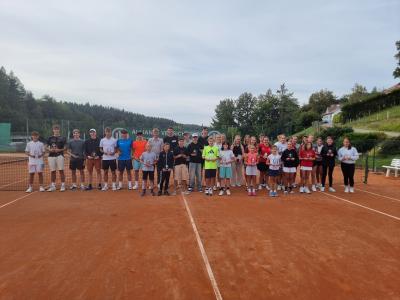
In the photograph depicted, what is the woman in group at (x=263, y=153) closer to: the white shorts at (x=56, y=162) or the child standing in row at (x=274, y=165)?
the child standing in row at (x=274, y=165)

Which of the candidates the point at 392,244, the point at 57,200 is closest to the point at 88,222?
the point at 57,200

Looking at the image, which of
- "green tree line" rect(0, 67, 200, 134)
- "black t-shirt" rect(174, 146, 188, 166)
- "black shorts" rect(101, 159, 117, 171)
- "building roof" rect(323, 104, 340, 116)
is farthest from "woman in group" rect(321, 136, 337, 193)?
"building roof" rect(323, 104, 340, 116)

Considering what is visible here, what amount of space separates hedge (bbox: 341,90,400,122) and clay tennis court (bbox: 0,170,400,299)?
3875cm

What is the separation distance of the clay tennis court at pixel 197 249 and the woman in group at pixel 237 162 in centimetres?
236

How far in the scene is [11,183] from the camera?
12430mm

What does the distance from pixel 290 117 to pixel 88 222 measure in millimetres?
48244

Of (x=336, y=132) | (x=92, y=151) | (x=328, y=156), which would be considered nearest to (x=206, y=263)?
(x=92, y=151)

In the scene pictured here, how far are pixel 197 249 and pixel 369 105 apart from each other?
4483cm

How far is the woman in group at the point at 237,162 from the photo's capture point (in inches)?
426

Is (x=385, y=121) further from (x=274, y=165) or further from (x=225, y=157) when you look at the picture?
(x=225, y=157)

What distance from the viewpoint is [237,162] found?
11.1m

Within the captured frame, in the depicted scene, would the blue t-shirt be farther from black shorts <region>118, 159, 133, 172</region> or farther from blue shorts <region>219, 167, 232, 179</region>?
blue shorts <region>219, 167, 232, 179</region>

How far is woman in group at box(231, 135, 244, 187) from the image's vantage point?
35.5 feet

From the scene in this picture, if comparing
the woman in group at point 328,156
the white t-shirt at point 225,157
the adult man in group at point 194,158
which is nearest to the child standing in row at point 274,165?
the white t-shirt at point 225,157
